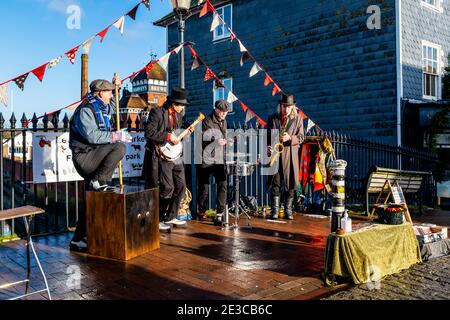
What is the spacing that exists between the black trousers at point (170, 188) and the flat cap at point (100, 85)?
148 centimetres

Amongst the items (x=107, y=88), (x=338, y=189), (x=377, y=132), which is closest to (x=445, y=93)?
(x=377, y=132)

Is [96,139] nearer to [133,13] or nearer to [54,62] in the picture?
[54,62]

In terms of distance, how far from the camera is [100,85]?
16.5 feet

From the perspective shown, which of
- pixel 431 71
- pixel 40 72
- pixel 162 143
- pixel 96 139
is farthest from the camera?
Result: pixel 431 71

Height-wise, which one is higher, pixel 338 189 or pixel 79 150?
pixel 79 150

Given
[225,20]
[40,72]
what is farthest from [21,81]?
[225,20]

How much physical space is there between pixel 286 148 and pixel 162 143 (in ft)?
8.10

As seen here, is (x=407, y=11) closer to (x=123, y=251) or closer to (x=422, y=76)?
(x=422, y=76)

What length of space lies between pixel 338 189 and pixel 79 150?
3.08m

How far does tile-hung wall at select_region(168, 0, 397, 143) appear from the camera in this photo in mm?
13891

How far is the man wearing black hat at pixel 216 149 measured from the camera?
686 centimetres

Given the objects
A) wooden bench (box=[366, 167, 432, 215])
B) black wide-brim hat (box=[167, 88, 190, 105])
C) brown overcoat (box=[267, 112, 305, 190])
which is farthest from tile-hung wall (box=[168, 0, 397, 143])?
black wide-brim hat (box=[167, 88, 190, 105])

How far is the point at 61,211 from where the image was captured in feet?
77.5
